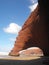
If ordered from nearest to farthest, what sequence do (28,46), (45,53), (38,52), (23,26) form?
(45,53) → (38,52) → (28,46) → (23,26)

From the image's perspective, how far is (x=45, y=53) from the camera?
40.3m

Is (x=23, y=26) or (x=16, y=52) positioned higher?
(x=23, y=26)

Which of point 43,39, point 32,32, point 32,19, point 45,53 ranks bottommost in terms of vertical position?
point 45,53

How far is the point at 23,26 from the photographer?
51.9 meters

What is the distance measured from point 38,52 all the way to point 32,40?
5.54 meters

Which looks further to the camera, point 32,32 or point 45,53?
point 32,32

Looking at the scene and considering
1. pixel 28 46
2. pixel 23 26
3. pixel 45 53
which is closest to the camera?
pixel 45 53

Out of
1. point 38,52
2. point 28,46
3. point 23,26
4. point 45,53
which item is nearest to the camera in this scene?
point 45,53

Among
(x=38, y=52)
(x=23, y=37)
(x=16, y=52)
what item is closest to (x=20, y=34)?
(x=23, y=37)

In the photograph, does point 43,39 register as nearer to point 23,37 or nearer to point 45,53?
point 45,53

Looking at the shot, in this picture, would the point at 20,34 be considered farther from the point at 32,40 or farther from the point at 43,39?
the point at 43,39

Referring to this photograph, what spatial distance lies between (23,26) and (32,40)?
5463 millimetres

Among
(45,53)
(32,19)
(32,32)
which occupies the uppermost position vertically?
(32,19)

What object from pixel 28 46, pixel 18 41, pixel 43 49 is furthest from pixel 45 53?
pixel 18 41
